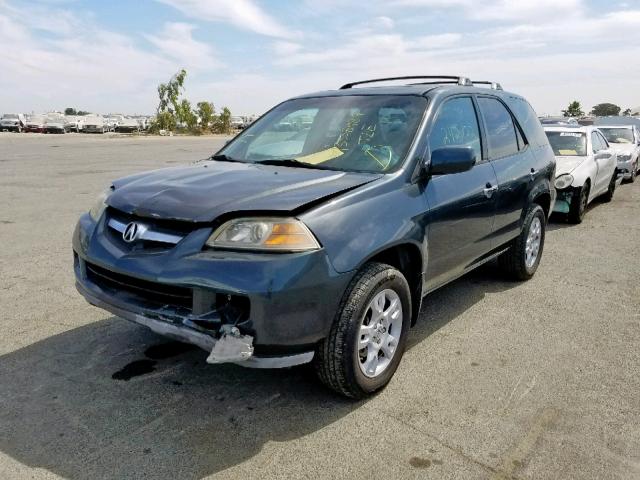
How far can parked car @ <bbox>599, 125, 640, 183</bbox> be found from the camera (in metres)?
13.7

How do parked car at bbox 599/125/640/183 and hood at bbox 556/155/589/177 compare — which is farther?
parked car at bbox 599/125/640/183

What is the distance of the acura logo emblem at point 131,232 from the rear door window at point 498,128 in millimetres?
2848

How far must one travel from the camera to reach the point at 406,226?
3.22 meters

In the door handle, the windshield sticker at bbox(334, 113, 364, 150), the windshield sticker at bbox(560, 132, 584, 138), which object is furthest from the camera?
the windshield sticker at bbox(560, 132, 584, 138)

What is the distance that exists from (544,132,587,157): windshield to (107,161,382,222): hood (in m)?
7.33

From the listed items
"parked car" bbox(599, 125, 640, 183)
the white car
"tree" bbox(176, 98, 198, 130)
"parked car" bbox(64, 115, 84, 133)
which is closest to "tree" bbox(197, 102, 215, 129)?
"tree" bbox(176, 98, 198, 130)

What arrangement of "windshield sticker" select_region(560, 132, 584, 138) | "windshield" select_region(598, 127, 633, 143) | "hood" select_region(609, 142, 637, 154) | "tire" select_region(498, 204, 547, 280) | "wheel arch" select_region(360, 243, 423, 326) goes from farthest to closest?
1. "windshield" select_region(598, 127, 633, 143)
2. "hood" select_region(609, 142, 637, 154)
3. "windshield sticker" select_region(560, 132, 584, 138)
4. "tire" select_region(498, 204, 547, 280)
5. "wheel arch" select_region(360, 243, 423, 326)

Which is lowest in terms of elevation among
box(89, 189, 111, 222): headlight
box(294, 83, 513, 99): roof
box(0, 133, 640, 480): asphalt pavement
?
box(0, 133, 640, 480): asphalt pavement

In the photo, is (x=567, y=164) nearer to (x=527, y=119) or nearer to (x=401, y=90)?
(x=527, y=119)

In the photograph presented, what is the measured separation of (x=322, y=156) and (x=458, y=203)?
0.99 metres

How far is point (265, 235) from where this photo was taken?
269 centimetres

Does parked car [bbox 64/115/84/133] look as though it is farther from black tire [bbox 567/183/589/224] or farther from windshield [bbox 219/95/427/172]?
windshield [bbox 219/95/427/172]

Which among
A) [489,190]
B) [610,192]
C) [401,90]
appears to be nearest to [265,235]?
[401,90]

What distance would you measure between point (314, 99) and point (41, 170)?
1232cm
